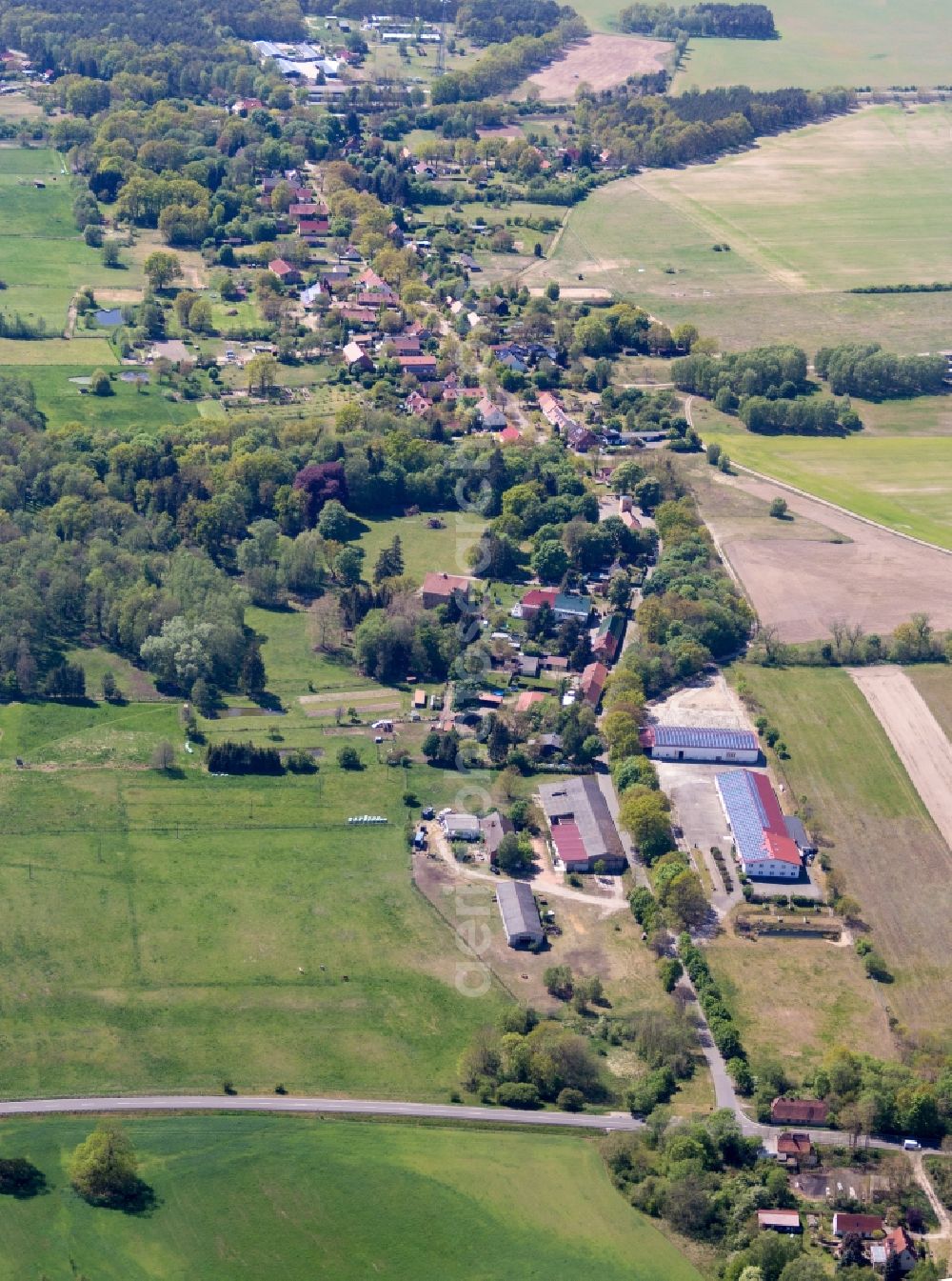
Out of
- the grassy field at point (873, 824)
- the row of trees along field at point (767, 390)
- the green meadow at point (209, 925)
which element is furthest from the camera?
the row of trees along field at point (767, 390)

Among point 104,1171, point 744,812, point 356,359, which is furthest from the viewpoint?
point 356,359

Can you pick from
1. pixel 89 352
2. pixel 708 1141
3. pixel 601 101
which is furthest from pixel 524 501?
pixel 601 101

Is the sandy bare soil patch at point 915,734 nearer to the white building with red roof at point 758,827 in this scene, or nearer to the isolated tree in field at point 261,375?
the white building with red roof at point 758,827

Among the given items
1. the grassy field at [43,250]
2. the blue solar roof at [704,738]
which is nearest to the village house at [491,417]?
the grassy field at [43,250]

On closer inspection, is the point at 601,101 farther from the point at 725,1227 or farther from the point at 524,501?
the point at 725,1227

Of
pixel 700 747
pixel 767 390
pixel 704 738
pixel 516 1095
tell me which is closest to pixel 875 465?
pixel 767 390

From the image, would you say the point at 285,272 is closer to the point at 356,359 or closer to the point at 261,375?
the point at 356,359
